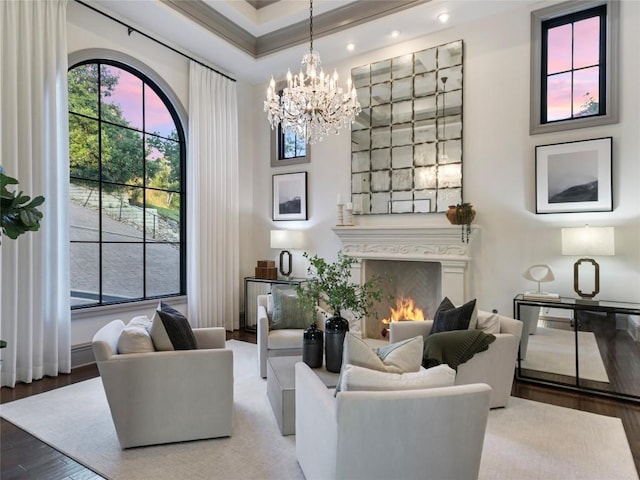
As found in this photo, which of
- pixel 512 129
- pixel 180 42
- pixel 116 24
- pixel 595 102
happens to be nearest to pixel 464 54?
pixel 512 129

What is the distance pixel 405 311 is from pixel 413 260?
33.6 inches

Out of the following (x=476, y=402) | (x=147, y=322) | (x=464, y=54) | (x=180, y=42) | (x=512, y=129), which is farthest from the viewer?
(x=180, y=42)

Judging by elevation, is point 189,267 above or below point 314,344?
above

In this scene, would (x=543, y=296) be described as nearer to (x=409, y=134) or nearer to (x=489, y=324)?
(x=489, y=324)

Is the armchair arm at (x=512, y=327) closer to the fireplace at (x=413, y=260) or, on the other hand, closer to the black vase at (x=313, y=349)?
the fireplace at (x=413, y=260)

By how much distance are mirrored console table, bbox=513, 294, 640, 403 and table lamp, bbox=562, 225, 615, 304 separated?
0.20m

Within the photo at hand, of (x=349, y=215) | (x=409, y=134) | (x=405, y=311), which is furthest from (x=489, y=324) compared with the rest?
(x=409, y=134)

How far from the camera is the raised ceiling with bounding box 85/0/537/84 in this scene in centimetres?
431

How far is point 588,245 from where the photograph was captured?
3572 millimetres

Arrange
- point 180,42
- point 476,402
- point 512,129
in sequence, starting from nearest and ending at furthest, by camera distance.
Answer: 1. point 476,402
2. point 512,129
3. point 180,42

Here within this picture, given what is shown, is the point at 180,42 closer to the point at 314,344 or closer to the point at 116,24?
the point at 116,24

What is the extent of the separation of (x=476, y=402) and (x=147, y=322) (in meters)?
2.37

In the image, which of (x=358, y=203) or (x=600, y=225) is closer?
(x=600, y=225)

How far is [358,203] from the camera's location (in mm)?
5309
